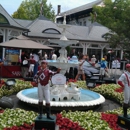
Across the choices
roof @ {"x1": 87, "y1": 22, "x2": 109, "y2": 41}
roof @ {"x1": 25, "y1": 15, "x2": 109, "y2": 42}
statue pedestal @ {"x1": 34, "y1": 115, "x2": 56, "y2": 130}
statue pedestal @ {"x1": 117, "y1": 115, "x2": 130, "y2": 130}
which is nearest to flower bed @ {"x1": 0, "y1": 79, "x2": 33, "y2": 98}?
statue pedestal @ {"x1": 34, "y1": 115, "x2": 56, "y2": 130}

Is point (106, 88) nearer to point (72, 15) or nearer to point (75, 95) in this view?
point (75, 95)

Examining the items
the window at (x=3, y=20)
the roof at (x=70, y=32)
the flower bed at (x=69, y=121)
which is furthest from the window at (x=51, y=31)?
the flower bed at (x=69, y=121)

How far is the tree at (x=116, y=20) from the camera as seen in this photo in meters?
24.3

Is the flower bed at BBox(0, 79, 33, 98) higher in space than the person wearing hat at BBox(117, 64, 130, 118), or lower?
lower

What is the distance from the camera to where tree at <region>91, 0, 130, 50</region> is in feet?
79.9

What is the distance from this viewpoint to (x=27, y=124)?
Answer: 6.34 meters

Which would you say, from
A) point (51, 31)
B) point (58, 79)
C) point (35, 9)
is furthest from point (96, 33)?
point (35, 9)

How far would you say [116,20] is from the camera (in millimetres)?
37562

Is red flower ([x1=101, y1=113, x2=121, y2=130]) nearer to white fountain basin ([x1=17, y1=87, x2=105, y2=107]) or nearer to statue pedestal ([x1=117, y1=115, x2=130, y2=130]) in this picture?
statue pedestal ([x1=117, y1=115, x2=130, y2=130])

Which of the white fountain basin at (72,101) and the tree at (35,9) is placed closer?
the white fountain basin at (72,101)

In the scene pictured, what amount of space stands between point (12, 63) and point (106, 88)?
336 inches

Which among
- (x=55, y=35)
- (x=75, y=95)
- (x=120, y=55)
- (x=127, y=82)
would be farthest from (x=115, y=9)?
(x=127, y=82)

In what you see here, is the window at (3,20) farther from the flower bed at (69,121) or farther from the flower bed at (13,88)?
the flower bed at (69,121)

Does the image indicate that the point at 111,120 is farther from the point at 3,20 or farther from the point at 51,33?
the point at 51,33
